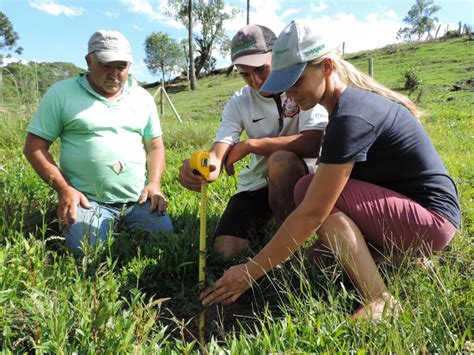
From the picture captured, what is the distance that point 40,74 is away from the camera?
5.89 m

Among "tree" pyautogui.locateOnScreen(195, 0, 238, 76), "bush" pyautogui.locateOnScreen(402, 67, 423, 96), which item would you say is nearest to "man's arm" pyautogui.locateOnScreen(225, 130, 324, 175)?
"bush" pyautogui.locateOnScreen(402, 67, 423, 96)

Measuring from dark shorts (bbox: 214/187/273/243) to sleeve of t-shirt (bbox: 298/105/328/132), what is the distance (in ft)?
1.91

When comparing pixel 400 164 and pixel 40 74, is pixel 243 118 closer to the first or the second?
pixel 400 164

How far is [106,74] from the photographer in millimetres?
2947

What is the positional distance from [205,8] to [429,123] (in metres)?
43.4

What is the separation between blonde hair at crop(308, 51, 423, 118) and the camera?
6.58 feet

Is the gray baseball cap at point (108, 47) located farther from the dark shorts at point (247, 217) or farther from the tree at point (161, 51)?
the tree at point (161, 51)

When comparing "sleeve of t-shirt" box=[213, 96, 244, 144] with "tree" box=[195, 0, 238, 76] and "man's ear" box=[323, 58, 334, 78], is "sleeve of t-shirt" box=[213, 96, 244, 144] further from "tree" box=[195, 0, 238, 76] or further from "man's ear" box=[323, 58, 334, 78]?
"tree" box=[195, 0, 238, 76]

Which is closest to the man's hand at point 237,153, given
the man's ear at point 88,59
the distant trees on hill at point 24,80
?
the man's ear at point 88,59

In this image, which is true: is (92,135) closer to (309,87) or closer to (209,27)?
(309,87)

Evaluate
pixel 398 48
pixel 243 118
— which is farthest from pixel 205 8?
pixel 243 118

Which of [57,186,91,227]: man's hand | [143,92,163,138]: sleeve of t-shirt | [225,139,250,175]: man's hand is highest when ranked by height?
[143,92,163,138]: sleeve of t-shirt

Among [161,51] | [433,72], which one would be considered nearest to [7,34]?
[161,51]

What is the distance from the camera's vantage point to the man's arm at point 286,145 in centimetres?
277
